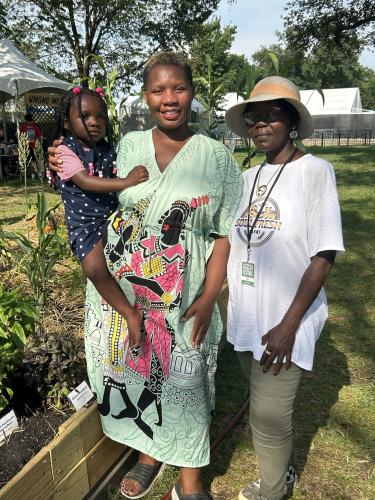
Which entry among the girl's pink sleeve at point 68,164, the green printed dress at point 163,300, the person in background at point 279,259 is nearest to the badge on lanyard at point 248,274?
the person in background at point 279,259

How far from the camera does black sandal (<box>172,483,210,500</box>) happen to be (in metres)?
2.05

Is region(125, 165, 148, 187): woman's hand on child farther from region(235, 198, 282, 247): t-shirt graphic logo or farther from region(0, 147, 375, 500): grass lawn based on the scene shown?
region(0, 147, 375, 500): grass lawn

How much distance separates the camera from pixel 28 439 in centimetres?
190

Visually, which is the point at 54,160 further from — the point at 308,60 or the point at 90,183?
the point at 308,60

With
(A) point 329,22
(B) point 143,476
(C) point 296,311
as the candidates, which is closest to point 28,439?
(B) point 143,476

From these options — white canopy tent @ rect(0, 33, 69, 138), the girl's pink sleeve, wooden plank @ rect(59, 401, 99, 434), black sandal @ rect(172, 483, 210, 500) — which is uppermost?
white canopy tent @ rect(0, 33, 69, 138)

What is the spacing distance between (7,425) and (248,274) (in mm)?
1144

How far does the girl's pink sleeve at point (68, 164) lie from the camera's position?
1.96 meters

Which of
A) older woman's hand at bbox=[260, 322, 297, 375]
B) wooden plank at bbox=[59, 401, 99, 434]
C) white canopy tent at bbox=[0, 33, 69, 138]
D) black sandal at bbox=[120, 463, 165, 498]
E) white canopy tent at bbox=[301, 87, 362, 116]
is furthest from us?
white canopy tent at bbox=[301, 87, 362, 116]

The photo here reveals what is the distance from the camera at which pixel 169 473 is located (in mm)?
2363

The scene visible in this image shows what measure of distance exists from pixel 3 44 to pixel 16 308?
11754mm

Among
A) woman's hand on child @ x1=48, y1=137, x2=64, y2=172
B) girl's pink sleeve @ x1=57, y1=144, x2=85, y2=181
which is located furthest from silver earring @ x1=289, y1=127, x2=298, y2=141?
woman's hand on child @ x1=48, y1=137, x2=64, y2=172

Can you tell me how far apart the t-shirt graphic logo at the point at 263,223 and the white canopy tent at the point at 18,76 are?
9.45 metres

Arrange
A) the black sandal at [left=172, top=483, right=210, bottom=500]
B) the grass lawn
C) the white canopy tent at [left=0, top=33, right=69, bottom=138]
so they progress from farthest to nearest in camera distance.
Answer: the white canopy tent at [left=0, top=33, right=69, bottom=138] < the grass lawn < the black sandal at [left=172, top=483, right=210, bottom=500]
